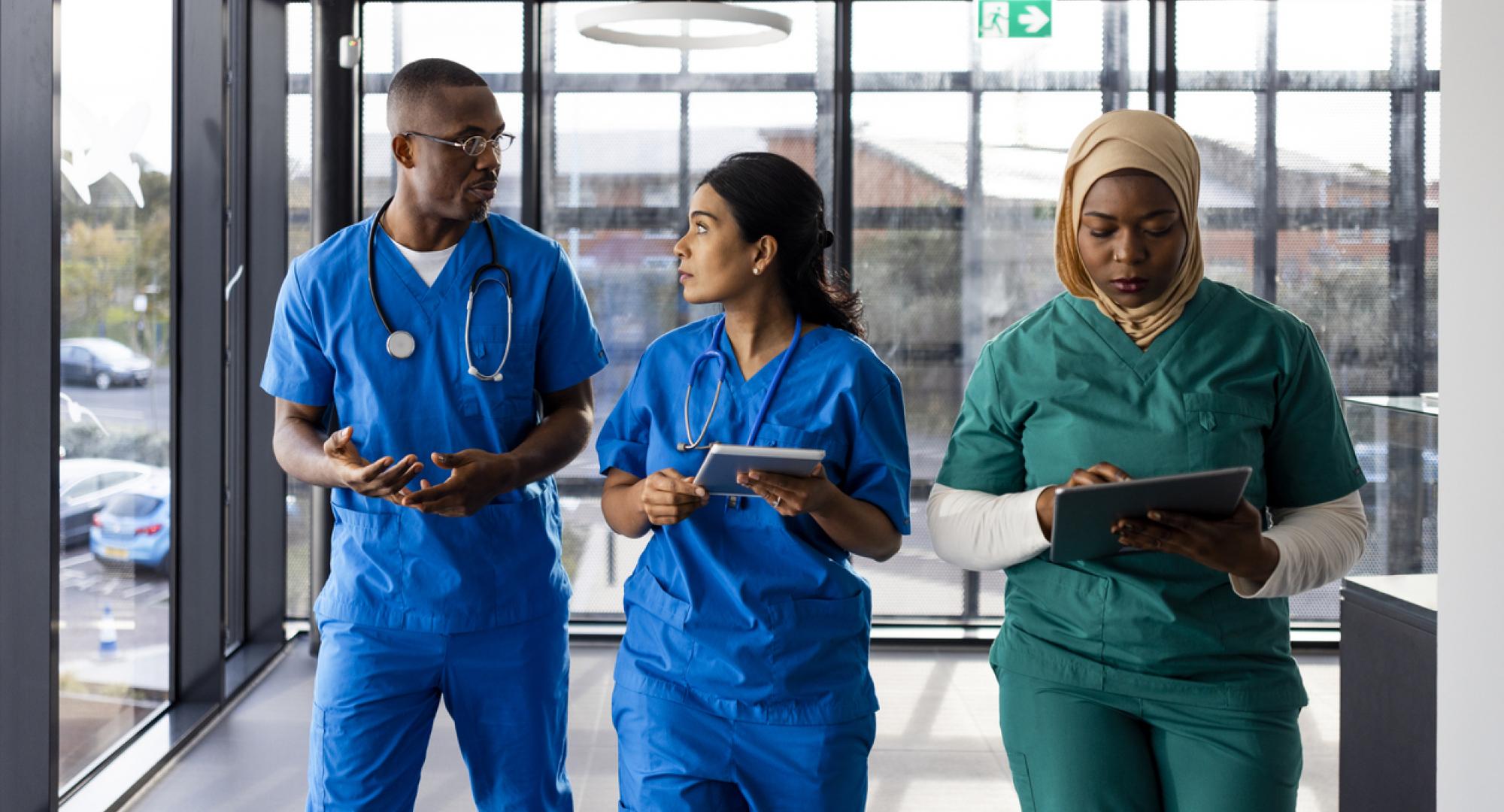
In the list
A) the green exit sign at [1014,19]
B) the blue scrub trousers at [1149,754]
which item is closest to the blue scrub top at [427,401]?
the blue scrub trousers at [1149,754]

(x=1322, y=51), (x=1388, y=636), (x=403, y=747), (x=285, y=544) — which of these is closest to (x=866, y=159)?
(x=1322, y=51)

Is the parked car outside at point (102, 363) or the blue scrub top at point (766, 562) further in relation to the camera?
the parked car outside at point (102, 363)

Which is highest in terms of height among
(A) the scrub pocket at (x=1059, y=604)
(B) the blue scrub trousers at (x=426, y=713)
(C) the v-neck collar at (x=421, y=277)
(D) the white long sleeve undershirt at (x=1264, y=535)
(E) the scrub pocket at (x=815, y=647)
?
(C) the v-neck collar at (x=421, y=277)

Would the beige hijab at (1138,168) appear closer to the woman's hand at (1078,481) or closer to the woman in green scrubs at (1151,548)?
the woman in green scrubs at (1151,548)

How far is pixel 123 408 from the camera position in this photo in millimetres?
3344

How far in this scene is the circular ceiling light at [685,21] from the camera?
10.8 feet

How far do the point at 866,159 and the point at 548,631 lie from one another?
3.13 meters

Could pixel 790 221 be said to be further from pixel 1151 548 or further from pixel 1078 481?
pixel 1151 548

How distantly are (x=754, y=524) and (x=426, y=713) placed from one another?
2.36 feet

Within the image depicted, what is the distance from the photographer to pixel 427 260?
214 centimetres

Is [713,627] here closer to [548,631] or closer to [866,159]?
[548,631]

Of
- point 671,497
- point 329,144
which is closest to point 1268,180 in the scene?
point 329,144

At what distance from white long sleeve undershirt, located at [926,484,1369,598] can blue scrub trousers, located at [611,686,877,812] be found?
0.99ft

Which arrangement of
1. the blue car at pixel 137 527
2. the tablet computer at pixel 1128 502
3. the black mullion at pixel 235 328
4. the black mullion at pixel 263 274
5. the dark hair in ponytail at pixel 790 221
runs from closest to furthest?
the tablet computer at pixel 1128 502, the dark hair in ponytail at pixel 790 221, the blue car at pixel 137 527, the black mullion at pixel 235 328, the black mullion at pixel 263 274
